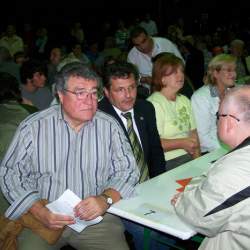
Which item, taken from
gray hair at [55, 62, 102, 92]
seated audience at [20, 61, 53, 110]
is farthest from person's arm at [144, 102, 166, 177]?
seated audience at [20, 61, 53, 110]

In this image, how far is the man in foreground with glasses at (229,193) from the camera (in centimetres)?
171

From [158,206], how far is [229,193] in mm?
722

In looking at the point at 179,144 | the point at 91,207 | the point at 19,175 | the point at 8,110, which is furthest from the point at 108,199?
the point at 179,144

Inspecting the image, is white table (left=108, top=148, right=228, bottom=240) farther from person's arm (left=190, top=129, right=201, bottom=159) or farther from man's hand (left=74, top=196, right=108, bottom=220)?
person's arm (left=190, top=129, right=201, bottom=159)

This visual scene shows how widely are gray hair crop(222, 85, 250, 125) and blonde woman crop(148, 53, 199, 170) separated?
1442mm

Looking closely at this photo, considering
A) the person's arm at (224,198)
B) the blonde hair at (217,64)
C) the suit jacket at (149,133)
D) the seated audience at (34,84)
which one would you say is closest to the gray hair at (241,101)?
the person's arm at (224,198)

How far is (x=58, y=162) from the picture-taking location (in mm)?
2432

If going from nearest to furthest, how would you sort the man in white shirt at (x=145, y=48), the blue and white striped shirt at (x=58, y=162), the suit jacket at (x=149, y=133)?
the blue and white striped shirt at (x=58, y=162) < the suit jacket at (x=149, y=133) < the man in white shirt at (x=145, y=48)

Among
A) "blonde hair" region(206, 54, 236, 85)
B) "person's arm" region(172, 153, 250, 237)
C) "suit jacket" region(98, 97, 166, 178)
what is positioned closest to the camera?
"person's arm" region(172, 153, 250, 237)

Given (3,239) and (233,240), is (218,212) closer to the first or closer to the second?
(233,240)

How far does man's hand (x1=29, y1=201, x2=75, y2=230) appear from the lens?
7.51ft

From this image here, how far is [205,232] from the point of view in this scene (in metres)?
1.87

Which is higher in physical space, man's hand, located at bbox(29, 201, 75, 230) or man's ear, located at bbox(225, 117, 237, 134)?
man's ear, located at bbox(225, 117, 237, 134)

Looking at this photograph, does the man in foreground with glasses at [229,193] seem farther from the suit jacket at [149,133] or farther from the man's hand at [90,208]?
the suit jacket at [149,133]
